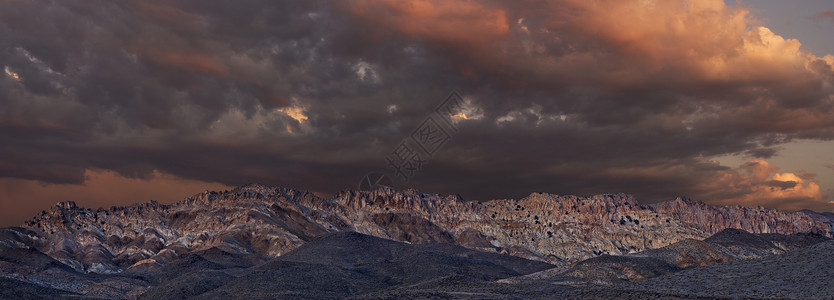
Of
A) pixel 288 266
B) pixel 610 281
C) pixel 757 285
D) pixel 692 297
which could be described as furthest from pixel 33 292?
pixel 757 285

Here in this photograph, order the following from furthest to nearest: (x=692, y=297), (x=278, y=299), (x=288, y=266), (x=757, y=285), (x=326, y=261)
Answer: (x=326, y=261) < (x=288, y=266) < (x=278, y=299) < (x=757, y=285) < (x=692, y=297)

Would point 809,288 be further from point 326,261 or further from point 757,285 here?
point 326,261

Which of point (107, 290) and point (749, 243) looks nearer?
point (107, 290)

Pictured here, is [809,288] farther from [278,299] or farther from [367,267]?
[367,267]

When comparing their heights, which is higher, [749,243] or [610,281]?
[749,243]

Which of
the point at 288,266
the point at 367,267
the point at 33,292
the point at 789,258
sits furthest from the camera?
the point at 367,267

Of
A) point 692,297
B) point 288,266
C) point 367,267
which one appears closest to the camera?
point 692,297

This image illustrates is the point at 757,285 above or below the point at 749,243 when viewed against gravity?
below

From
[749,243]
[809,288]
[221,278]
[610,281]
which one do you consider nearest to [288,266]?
[221,278]

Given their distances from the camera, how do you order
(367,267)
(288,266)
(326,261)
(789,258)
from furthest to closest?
(326,261) < (367,267) < (288,266) < (789,258)
